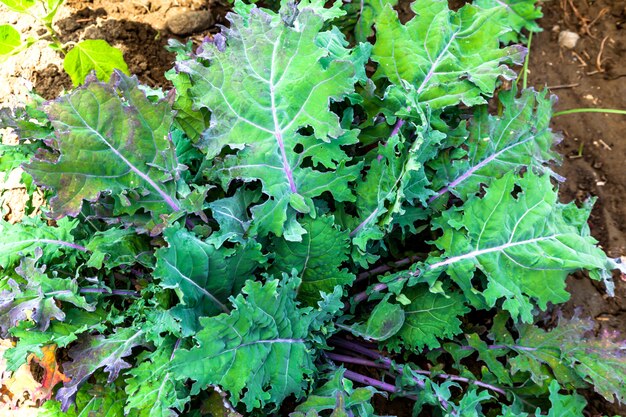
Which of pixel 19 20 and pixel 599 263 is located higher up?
pixel 19 20

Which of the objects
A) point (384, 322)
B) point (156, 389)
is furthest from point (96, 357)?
point (384, 322)

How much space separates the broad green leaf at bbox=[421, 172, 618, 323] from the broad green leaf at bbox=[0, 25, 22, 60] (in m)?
1.87

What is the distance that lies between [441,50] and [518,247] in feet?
2.60

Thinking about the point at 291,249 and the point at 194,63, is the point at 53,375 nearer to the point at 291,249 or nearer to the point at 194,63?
the point at 291,249

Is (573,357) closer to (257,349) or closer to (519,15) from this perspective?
(257,349)

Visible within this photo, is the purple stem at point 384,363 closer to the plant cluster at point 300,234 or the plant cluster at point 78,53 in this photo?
the plant cluster at point 300,234

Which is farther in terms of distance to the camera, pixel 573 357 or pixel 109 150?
pixel 573 357

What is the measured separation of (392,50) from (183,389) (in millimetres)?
1424

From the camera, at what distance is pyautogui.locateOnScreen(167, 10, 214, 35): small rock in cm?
264

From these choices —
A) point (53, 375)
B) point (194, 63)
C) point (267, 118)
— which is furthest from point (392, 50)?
point (53, 375)

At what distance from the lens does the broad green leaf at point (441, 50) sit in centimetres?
203

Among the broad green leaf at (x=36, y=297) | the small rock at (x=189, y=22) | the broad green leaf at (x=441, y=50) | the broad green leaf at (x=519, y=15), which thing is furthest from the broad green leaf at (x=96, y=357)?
the broad green leaf at (x=519, y=15)

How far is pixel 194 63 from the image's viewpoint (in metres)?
1.78

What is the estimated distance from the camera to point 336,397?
1.61 meters
